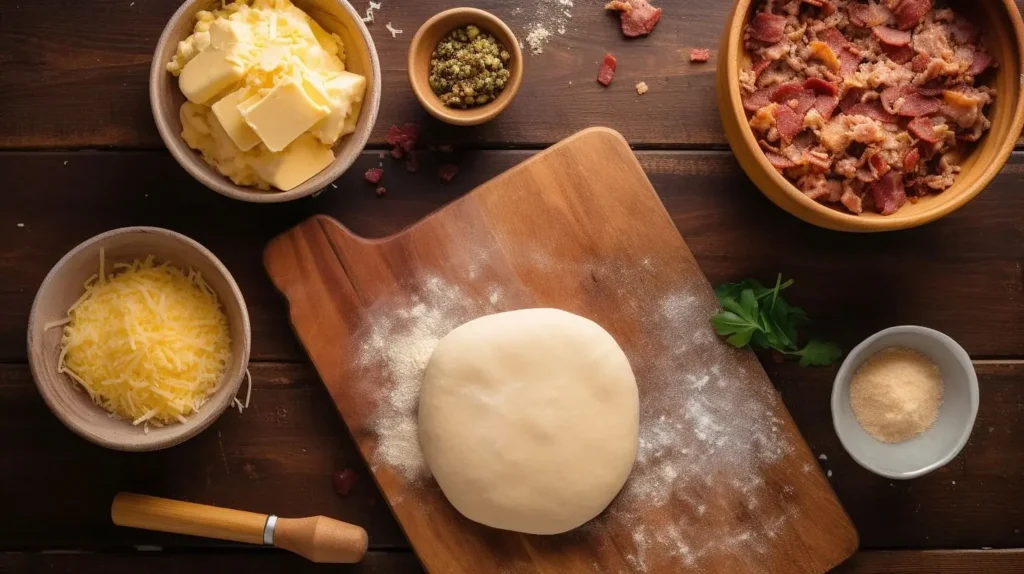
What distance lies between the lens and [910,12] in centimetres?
147

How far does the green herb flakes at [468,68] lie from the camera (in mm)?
1522

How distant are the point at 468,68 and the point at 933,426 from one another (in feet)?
3.92

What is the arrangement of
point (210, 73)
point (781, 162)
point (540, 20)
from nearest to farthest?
1. point (210, 73)
2. point (781, 162)
3. point (540, 20)

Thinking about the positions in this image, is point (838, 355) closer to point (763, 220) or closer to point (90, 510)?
point (763, 220)

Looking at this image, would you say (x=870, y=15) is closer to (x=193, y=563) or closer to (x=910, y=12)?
(x=910, y=12)

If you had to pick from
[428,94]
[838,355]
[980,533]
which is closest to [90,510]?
[428,94]

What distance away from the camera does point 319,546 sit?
147 centimetres

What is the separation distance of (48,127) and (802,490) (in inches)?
69.1

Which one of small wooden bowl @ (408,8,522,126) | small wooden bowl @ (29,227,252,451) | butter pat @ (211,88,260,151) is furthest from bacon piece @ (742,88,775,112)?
small wooden bowl @ (29,227,252,451)

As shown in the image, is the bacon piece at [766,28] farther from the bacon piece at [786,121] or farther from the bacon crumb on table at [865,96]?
the bacon piece at [786,121]

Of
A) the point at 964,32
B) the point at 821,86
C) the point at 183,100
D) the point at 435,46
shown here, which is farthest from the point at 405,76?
the point at 964,32

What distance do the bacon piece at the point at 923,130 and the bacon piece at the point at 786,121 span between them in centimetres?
22

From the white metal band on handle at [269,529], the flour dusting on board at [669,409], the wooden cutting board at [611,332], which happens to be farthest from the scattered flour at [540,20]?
the white metal band on handle at [269,529]

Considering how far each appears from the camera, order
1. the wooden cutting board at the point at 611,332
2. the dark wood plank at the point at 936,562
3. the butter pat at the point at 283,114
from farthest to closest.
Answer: the dark wood plank at the point at 936,562 < the wooden cutting board at the point at 611,332 < the butter pat at the point at 283,114
